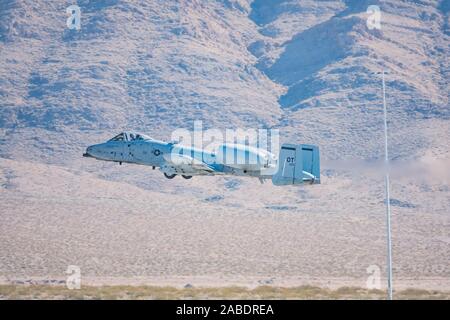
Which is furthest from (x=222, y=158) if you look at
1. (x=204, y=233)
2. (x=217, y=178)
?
(x=217, y=178)

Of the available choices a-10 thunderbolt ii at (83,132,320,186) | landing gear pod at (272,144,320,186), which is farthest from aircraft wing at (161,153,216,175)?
landing gear pod at (272,144,320,186)

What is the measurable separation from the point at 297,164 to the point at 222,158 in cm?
475

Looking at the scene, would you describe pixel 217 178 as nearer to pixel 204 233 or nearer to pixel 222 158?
pixel 204 233

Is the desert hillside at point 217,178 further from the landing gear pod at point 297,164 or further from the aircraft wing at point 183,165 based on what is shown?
the aircraft wing at point 183,165

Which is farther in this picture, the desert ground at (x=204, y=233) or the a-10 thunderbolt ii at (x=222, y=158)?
the desert ground at (x=204, y=233)

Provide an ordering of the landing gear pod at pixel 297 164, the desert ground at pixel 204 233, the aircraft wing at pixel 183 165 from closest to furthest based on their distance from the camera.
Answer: the landing gear pod at pixel 297 164 < the aircraft wing at pixel 183 165 < the desert ground at pixel 204 233

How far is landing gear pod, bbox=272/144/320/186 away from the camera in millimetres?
51469

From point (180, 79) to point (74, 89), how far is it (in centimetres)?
2157

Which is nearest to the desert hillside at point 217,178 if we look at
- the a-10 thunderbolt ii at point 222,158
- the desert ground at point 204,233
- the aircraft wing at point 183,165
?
the desert ground at point 204,233

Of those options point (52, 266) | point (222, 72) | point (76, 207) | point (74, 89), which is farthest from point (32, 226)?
point (222, 72)

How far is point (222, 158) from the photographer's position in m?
53.7

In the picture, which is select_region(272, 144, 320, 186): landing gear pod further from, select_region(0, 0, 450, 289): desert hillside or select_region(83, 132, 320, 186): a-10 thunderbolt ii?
select_region(0, 0, 450, 289): desert hillside

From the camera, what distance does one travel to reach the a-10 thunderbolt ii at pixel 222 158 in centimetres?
5153
